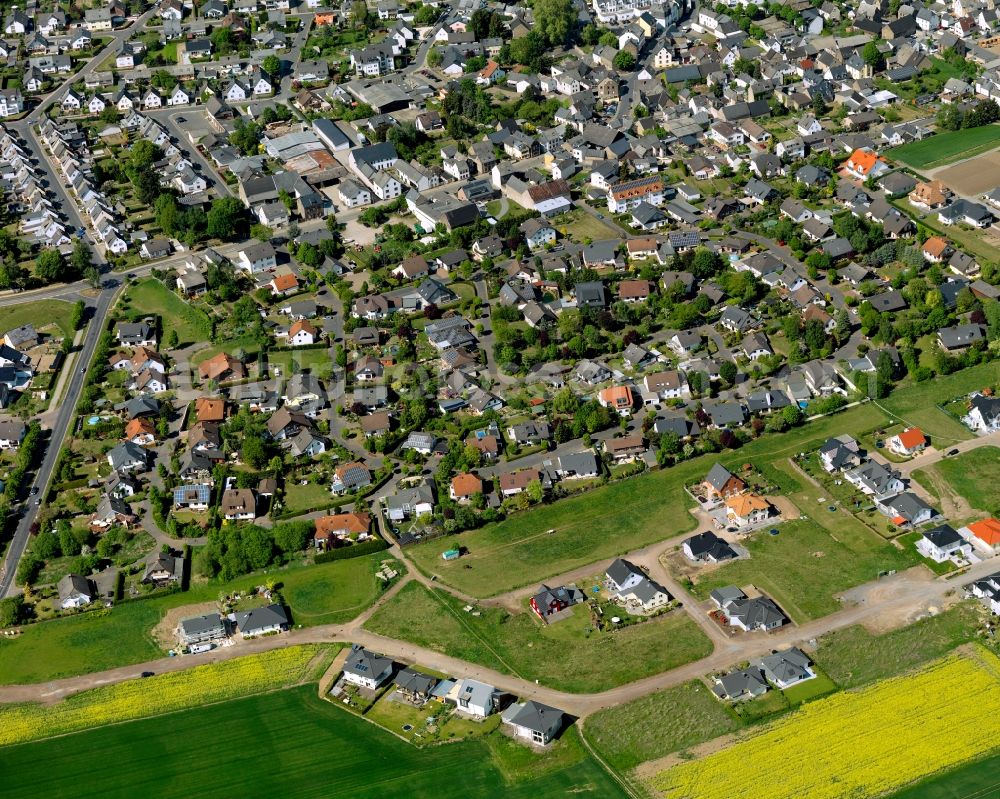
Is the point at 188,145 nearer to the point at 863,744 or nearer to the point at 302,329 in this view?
the point at 302,329

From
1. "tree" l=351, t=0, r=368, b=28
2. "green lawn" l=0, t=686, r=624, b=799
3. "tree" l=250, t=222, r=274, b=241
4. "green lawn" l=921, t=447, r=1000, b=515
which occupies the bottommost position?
"green lawn" l=0, t=686, r=624, b=799

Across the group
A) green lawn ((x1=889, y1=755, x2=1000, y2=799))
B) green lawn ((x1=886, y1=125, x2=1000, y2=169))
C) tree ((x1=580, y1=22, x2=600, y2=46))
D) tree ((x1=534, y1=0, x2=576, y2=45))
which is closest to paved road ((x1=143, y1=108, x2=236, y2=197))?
tree ((x1=534, y1=0, x2=576, y2=45))

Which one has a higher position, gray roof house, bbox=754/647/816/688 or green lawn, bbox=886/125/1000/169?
green lawn, bbox=886/125/1000/169

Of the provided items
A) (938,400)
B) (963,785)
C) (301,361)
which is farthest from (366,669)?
(938,400)

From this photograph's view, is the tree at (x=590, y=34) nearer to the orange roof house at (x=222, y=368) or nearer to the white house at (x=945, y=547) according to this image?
the orange roof house at (x=222, y=368)

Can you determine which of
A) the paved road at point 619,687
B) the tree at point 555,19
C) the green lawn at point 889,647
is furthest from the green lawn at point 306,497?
the tree at point 555,19

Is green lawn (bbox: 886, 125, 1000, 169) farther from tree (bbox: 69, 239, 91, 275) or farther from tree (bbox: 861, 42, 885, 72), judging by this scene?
tree (bbox: 69, 239, 91, 275)

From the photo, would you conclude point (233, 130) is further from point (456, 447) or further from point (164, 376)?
point (456, 447)
